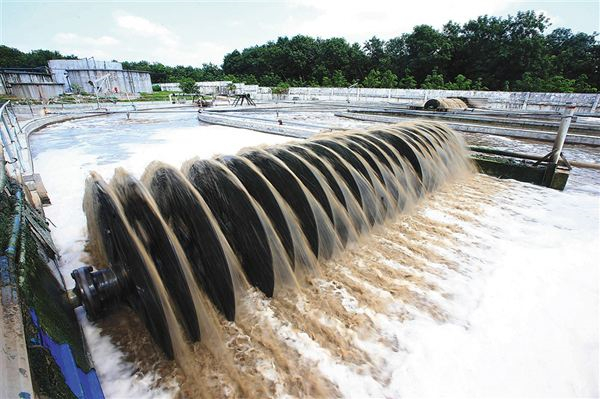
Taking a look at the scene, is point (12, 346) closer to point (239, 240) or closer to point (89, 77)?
point (239, 240)

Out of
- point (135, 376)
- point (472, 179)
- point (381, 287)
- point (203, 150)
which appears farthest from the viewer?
point (203, 150)

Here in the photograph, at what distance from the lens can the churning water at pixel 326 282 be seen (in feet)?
6.82

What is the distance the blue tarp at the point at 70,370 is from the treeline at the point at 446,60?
110 ft

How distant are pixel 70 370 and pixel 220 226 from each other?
1536 mm

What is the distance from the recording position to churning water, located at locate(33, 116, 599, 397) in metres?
2.08

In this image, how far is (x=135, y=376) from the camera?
2.05 metres

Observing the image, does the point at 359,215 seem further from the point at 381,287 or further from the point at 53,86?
the point at 53,86

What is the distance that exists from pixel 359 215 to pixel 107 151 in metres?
7.18

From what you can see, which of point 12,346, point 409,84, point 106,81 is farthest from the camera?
point 106,81

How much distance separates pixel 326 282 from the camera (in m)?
3.01

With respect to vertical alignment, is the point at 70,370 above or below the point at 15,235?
below

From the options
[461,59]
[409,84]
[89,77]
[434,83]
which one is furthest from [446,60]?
[89,77]

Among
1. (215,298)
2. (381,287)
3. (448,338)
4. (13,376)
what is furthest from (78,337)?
(448,338)

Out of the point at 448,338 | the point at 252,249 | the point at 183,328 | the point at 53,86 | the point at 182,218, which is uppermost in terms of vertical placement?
the point at 53,86
